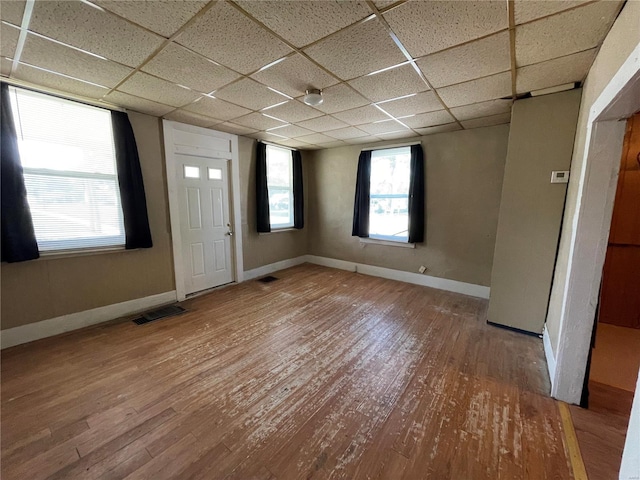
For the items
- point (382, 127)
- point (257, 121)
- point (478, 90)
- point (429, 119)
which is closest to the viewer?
point (478, 90)

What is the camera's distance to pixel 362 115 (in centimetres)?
309

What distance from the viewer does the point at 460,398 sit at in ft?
6.00

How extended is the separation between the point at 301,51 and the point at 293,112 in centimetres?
125

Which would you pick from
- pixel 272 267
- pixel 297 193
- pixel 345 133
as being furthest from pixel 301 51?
pixel 272 267

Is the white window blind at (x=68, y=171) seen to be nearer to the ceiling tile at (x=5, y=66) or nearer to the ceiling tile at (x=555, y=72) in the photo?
the ceiling tile at (x=5, y=66)

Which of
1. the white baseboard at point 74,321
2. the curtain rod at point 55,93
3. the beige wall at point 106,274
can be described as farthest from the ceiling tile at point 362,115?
the white baseboard at point 74,321

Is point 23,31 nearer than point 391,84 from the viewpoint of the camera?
Yes

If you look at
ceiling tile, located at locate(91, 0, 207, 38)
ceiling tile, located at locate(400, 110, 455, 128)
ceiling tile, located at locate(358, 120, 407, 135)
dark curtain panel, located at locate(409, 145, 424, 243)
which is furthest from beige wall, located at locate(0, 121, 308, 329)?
dark curtain panel, located at locate(409, 145, 424, 243)

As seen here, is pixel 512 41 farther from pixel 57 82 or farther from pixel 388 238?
Answer: pixel 57 82

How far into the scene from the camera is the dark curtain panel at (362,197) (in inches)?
181

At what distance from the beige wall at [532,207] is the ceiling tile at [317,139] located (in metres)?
2.52

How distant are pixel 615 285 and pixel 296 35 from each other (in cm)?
415

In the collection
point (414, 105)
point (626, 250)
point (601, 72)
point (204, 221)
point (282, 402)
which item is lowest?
point (282, 402)

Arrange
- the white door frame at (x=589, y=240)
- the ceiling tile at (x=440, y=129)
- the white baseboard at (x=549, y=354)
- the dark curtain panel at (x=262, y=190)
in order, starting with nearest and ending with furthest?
the white door frame at (x=589, y=240)
the white baseboard at (x=549, y=354)
the ceiling tile at (x=440, y=129)
the dark curtain panel at (x=262, y=190)
